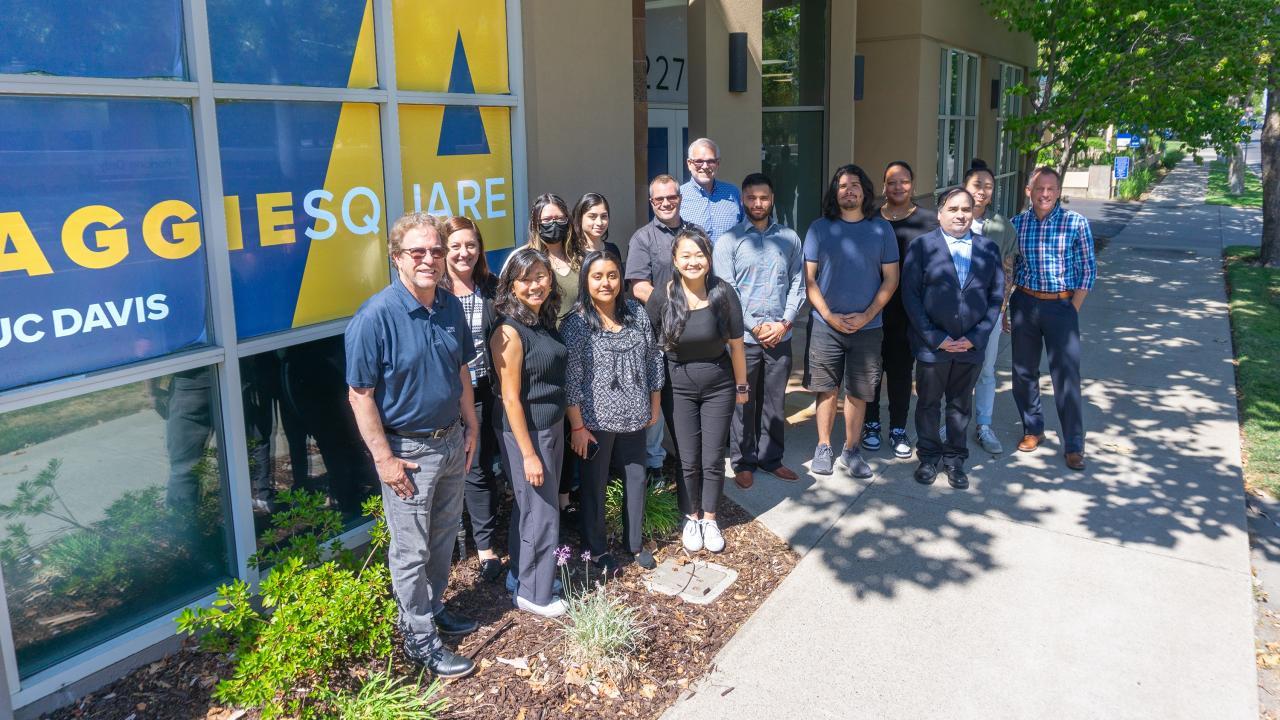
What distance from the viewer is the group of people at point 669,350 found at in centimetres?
368

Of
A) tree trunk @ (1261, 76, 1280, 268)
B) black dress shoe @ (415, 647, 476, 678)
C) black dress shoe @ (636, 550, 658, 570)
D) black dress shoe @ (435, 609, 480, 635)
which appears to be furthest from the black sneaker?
tree trunk @ (1261, 76, 1280, 268)

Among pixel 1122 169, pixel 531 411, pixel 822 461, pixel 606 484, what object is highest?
pixel 1122 169

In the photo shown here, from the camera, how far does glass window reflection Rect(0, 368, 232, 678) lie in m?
3.53

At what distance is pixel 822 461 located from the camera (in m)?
6.06

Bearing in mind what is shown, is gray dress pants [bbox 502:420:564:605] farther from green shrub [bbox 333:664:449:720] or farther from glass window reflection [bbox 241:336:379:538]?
glass window reflection [bbox 241:336:379:538]

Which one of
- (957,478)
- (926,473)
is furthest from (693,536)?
(957,478)

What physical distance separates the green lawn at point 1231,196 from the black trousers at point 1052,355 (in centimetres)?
2067

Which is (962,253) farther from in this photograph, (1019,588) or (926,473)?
(1019,588)

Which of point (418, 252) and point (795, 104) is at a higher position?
point (795, 104)

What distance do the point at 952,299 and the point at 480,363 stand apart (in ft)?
9.40

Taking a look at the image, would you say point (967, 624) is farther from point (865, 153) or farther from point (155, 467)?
point (865, 153)

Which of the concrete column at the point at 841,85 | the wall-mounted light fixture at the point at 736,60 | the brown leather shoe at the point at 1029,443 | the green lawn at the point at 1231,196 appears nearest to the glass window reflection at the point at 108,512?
the brown leather shoe at the point at 1029,443

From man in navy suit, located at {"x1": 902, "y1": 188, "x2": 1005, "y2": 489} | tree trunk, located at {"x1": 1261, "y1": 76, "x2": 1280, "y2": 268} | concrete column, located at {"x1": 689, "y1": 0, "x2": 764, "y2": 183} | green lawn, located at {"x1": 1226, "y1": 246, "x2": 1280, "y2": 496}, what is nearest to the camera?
man in navy suit, located at {"x1": 902, "y1": 188, "x2": 1005, "y2": 489}

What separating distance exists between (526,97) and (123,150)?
7.89 ft
